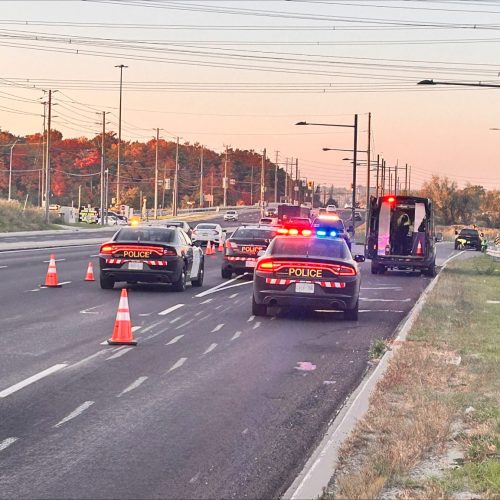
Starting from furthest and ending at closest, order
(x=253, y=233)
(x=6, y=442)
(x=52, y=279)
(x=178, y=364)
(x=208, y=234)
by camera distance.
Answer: (x=208, y=234) → (x=253, y=233) → (x=52, y=279) → (x=178, y=364) → (x=6, y=442)

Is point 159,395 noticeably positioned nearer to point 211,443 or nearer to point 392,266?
point 211,443

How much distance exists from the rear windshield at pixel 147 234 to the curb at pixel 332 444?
461 inches

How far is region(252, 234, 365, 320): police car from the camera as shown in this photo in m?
17.6

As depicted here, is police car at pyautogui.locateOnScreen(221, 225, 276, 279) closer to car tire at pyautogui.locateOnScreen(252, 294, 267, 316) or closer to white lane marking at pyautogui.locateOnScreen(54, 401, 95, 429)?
car tire at pyautogui.locateOnScreen(252, 294, 267, 316)

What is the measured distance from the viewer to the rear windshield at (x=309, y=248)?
722 inches

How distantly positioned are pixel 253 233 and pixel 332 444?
854 inches

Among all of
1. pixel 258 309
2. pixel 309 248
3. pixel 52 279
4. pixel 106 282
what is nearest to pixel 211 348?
pixel 258 309

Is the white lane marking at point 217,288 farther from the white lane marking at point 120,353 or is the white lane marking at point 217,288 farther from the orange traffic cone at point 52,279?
the white lane marking at point 120,353

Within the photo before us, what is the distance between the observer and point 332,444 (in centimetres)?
768

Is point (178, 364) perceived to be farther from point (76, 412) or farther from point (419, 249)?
point (419, 249)

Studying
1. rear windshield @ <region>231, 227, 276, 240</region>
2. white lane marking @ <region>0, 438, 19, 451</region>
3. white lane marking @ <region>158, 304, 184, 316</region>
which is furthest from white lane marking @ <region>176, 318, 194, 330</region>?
rear windshield @ <region>231, 227, 276, 240</region>

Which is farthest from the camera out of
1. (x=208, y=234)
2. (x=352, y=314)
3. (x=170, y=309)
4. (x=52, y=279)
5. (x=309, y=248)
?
(x=208, y=234)

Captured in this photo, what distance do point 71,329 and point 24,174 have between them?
147 meters

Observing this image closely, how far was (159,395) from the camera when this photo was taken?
33.4 ft
